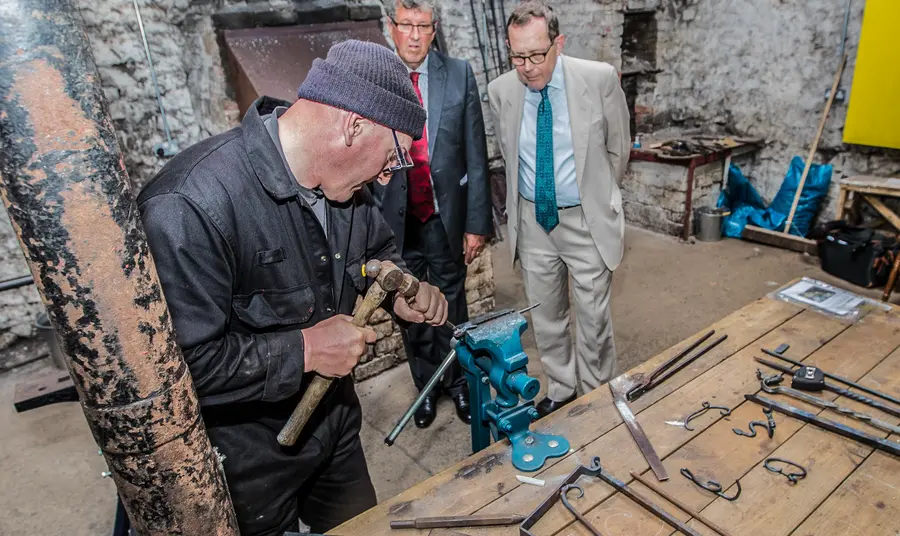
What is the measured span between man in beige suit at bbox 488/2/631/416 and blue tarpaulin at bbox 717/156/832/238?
3698 millimetres

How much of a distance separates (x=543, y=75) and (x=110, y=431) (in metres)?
2.35

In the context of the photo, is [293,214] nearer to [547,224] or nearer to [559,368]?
[547,224]

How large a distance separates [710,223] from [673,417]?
4462 millimetres

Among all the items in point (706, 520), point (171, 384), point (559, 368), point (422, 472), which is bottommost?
point (422, 472)

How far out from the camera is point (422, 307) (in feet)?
5.83

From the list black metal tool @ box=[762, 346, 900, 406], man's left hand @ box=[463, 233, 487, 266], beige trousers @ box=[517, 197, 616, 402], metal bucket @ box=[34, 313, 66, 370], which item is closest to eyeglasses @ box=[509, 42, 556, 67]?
beige trousers @ box=[517, 197, 616, 402]

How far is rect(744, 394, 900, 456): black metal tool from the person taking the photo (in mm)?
1711

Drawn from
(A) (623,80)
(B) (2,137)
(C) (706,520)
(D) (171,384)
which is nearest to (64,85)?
(B) (2,137)

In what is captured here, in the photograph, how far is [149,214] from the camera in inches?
49.4

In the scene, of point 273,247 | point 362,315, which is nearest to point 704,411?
point 362,315

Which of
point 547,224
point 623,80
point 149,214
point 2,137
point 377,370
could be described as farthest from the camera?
point 623,80

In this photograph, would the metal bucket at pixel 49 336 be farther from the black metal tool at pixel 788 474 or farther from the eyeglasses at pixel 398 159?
the black metal tool at pixel 788 474

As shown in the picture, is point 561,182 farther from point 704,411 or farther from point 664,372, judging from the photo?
point 704,411

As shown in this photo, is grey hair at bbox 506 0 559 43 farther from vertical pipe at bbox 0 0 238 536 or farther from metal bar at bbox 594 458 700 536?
vertical pipe at bbox 0 0 238 536
